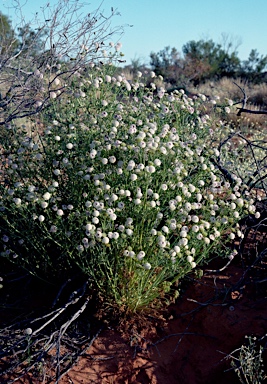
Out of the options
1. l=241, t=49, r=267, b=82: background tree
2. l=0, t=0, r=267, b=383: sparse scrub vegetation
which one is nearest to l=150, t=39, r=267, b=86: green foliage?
l=241, t=49, r=267, b=82: background tree

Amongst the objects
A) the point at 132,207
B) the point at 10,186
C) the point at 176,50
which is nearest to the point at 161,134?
the point at 132,207

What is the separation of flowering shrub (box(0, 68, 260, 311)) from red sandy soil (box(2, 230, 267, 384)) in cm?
29

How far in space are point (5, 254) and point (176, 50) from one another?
20501 millimetres

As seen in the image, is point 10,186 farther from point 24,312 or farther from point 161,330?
point 161,330

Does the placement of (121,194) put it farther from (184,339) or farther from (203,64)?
(203,64)

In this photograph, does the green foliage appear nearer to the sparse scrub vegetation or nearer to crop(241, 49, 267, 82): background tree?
crop(241, 49, 267, 82): background tree

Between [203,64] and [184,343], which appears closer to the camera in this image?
[184,343]

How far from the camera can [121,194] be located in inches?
119

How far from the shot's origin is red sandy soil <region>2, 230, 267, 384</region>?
3412mm

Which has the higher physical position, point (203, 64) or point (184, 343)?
point (203, 64)

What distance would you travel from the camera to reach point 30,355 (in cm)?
318

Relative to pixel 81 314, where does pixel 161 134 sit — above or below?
above

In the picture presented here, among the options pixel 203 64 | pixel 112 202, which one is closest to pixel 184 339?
pixel 112 202

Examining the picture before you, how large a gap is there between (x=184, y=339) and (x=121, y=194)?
4.95 ft
